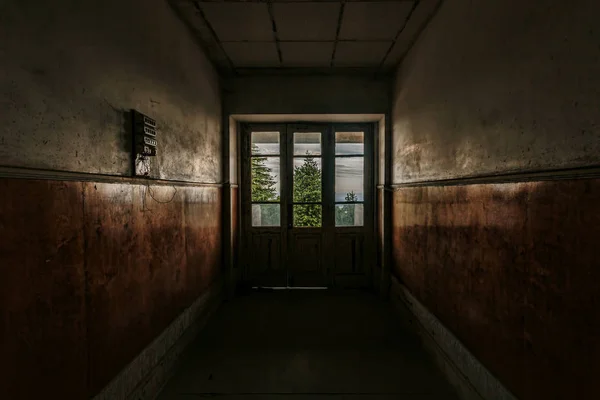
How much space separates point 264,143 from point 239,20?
2.18 meters

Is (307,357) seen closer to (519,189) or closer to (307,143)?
(519,189)

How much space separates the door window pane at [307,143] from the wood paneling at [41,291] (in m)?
3.68

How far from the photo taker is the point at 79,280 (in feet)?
5.55

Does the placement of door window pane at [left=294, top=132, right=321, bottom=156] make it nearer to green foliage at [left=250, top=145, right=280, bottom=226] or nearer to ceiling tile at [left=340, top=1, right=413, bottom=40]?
green foliage at [left=250, top=145, right=280, bottom=226]

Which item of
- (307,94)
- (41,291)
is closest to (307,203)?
(307,94)

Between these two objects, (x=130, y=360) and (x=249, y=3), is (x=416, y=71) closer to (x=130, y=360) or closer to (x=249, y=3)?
(x=249, y=3)

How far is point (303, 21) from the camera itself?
3.18 metres

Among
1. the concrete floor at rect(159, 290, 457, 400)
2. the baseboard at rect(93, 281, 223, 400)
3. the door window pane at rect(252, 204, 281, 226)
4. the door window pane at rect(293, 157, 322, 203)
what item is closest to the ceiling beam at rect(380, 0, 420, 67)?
the door window pane at rect(293, 157, 322, 203)

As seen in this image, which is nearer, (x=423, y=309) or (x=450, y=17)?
(x=450, y=17)

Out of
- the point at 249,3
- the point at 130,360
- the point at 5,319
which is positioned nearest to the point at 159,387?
the point at 130,360

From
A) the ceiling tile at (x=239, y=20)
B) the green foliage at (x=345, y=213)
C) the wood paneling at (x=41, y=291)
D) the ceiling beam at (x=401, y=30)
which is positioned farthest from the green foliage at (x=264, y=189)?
the wood paneling at (x=41, y=291)

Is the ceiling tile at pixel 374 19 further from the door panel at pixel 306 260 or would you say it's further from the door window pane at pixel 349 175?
the door panel at pixel 306 260

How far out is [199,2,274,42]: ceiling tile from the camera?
2922mm

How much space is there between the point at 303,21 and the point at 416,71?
1.25 meters
